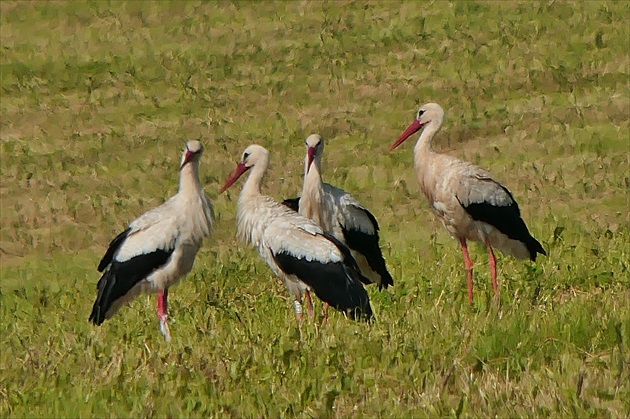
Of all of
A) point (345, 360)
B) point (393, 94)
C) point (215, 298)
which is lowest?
point (393, 94)

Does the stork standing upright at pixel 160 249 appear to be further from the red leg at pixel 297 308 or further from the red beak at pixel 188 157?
the red leg at pixel 297 308

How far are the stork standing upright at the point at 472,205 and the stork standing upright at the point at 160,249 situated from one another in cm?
205

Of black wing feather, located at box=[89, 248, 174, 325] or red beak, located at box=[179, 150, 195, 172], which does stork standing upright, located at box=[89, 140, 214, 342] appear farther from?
red beak, located at box=[179, 150, 195, 172]

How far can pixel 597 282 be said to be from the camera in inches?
352

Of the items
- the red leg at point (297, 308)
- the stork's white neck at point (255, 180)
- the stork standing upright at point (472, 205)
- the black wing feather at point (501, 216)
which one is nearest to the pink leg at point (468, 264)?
the stork standing upright at point (472, 205)

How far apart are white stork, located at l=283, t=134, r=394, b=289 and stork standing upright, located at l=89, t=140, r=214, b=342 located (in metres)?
1.04

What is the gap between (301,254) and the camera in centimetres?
900

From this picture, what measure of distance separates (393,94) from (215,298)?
11.3 metres

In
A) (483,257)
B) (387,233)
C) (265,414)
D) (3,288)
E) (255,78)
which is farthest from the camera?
(255,78)

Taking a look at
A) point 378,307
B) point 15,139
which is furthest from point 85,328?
point 15,139

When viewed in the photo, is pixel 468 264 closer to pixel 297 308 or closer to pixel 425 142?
pixel 425 142

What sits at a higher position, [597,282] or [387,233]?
[597,282]

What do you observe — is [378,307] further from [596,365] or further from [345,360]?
[596,365]

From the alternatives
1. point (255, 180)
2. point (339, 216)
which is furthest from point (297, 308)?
point (339, 216)
